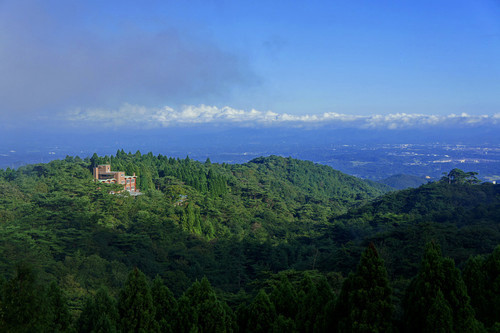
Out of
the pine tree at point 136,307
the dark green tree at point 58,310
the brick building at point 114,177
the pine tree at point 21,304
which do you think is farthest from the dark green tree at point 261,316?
the brick building at point 114,177

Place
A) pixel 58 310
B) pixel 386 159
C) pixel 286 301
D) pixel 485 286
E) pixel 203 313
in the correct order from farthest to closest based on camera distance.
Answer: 1. pixel 386 159
2. pixel 286 301
3. pixel 58 310
4. pixel 203 313
5. pixel 485 286

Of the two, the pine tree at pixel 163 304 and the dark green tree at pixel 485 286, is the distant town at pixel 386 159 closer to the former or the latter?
the pine tree at pixel 163 304

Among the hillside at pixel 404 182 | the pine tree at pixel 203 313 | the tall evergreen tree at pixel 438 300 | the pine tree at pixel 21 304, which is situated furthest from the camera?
the hillside at pixel 404 182

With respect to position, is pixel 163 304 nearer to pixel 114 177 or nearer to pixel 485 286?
pixel 485 286

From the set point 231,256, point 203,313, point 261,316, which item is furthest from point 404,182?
point 203,313

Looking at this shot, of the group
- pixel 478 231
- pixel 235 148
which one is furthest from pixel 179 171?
pixel 235 148

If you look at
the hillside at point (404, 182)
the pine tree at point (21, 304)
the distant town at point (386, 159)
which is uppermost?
the pine tree at point (21, 304)

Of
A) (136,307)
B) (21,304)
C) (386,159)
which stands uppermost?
(21,304)
